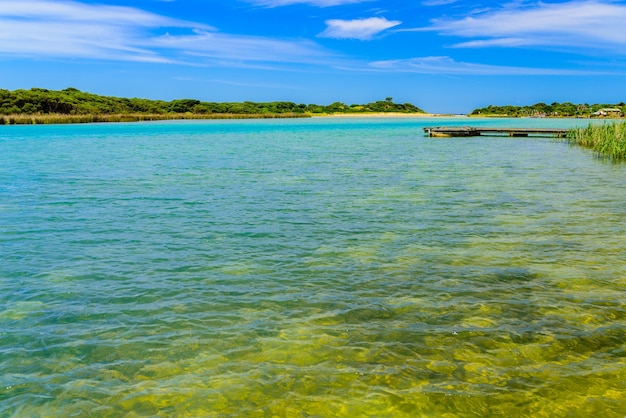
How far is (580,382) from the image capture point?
21.2 feet

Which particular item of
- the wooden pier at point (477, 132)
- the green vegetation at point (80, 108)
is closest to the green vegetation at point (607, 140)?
the wooden pier at point (477, 132)

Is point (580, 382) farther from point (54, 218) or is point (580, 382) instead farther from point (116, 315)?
point (54, 218)

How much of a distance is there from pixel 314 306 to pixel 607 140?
35461 mm

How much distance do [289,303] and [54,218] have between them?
11.1 metres

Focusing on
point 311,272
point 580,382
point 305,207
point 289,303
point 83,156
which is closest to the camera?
point 580,382

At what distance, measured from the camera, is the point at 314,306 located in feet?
29.5

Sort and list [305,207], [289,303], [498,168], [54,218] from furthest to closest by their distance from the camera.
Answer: [498,168], [305,207], [54,218], [289,303]

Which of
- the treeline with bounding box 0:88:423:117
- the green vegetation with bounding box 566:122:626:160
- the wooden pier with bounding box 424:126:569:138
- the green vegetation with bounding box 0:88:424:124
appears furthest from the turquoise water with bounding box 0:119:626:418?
the treeline with bounding box 0:88:423:117

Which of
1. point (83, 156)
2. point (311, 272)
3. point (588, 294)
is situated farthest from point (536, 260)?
point (83, 156)

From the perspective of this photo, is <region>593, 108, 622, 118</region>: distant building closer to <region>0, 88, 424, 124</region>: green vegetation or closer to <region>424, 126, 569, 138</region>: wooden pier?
<region>0, 88, 424, 124</region>: green vegetation

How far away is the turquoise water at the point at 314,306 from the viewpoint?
6.29 metres

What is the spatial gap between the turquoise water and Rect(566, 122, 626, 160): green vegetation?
17713mm

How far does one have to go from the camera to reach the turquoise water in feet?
20.6

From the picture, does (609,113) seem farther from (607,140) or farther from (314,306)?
(314,306)
